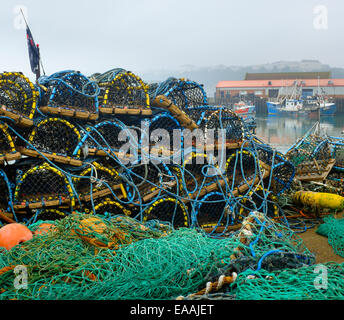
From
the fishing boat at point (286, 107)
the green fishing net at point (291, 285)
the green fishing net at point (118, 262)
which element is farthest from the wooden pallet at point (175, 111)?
the fishing boat at point (286, 107)

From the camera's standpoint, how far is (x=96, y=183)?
3541 mm

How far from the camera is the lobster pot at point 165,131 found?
4000 mm

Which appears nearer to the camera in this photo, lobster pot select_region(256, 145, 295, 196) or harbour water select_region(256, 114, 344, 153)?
lobster pot select_region(256, 145, 295, 196)

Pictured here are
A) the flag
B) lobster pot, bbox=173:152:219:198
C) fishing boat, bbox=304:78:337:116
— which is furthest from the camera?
fishing boat, bbox=304:78:337:116

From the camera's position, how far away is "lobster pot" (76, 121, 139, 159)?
3.62m

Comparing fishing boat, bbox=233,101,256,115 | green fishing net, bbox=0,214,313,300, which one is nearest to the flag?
green fishing net, bbox=0,214,313,300

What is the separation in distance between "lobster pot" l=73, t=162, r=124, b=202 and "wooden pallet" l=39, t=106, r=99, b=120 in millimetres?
520

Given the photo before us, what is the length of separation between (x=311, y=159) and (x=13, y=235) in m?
4.95

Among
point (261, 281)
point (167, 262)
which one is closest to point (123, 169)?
point (167, 262)

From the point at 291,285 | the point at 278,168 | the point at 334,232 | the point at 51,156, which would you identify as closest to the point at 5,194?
the point at 51,156

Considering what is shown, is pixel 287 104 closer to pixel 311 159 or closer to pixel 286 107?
pixel 286 107

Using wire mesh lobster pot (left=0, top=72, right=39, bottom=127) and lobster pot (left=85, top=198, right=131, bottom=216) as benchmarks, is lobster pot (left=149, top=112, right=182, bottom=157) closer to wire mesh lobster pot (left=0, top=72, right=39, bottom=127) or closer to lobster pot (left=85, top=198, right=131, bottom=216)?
lobster pot (left=85, top=198, right=131, bottom=216)
